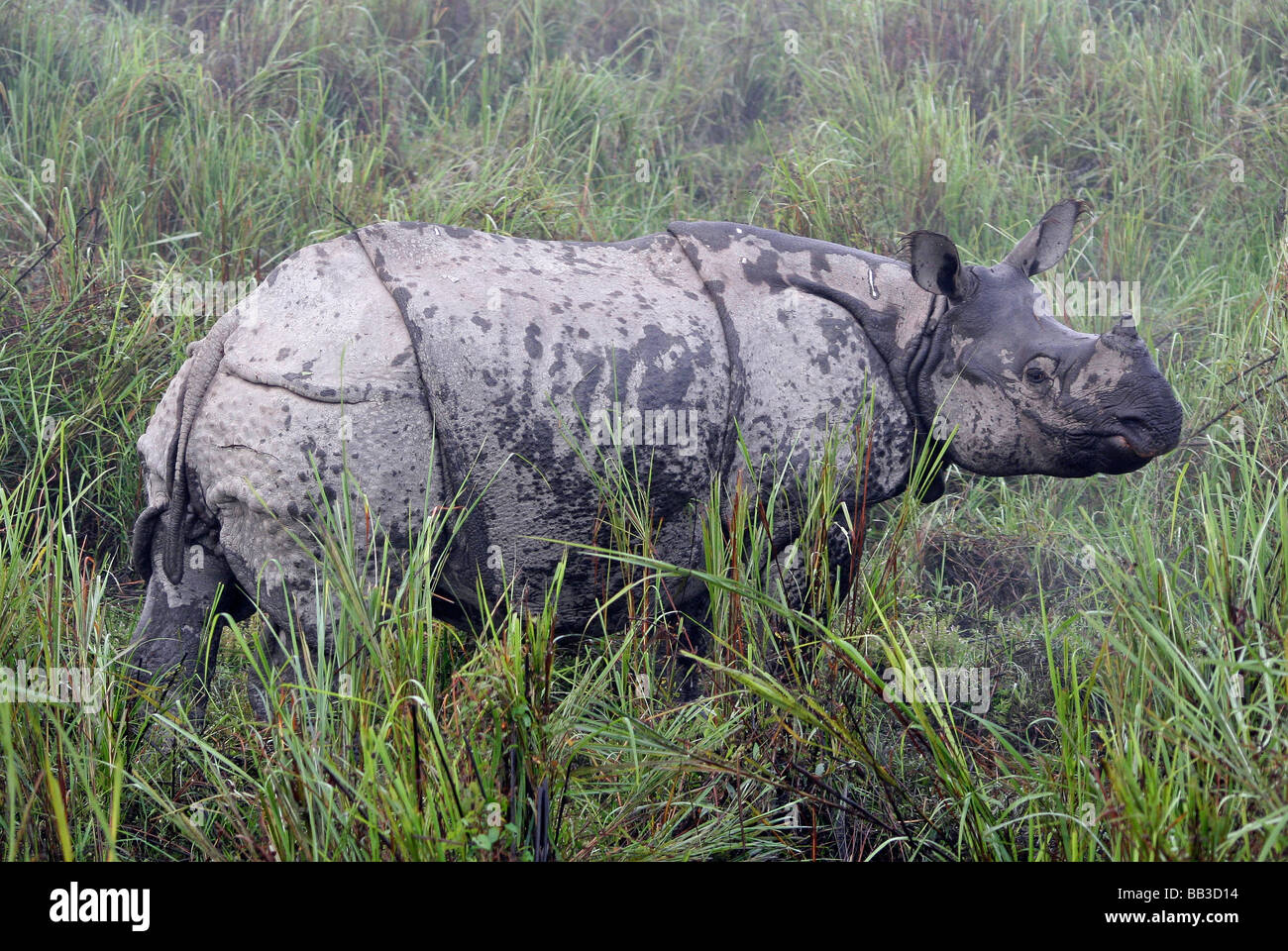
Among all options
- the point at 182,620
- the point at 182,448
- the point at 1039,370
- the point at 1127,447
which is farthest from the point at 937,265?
the point at 182,620

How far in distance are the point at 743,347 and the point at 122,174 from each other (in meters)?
3.74

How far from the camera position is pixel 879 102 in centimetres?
687

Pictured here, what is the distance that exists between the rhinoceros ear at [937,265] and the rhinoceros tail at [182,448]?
201 centimetres

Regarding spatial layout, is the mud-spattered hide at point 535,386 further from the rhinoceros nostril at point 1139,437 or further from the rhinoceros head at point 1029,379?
the rhinoceros nostril at point 1139,437

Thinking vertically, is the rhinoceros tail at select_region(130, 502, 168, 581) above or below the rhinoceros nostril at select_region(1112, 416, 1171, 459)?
below

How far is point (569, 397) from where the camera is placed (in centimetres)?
348

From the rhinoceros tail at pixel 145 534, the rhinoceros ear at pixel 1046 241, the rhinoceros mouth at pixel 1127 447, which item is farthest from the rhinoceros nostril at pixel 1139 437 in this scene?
the rhinoceros tail at pixel 145 534

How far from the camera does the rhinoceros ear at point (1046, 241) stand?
13.4 feet

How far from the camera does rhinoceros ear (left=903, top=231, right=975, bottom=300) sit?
3.78 metres

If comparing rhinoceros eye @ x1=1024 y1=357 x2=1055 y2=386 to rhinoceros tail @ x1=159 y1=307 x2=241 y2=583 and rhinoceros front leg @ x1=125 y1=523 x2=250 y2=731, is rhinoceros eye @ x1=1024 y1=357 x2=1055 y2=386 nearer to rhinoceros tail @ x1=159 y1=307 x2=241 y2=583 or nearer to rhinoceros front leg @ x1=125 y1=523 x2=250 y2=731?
rhinoceros tail @ x1=159 y1=307 x2=241 y2=583

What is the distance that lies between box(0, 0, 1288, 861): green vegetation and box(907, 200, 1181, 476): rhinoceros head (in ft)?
1.07

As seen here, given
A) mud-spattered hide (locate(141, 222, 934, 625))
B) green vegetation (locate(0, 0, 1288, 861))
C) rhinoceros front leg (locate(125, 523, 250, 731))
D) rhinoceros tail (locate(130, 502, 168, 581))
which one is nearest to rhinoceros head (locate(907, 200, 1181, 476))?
mud-spattered hide (locate(141, 222, 934, 625))

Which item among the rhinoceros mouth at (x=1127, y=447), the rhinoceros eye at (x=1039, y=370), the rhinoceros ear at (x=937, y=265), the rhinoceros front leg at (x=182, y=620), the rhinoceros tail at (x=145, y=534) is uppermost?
the rhinoceros ear at (x=937, y=265)
